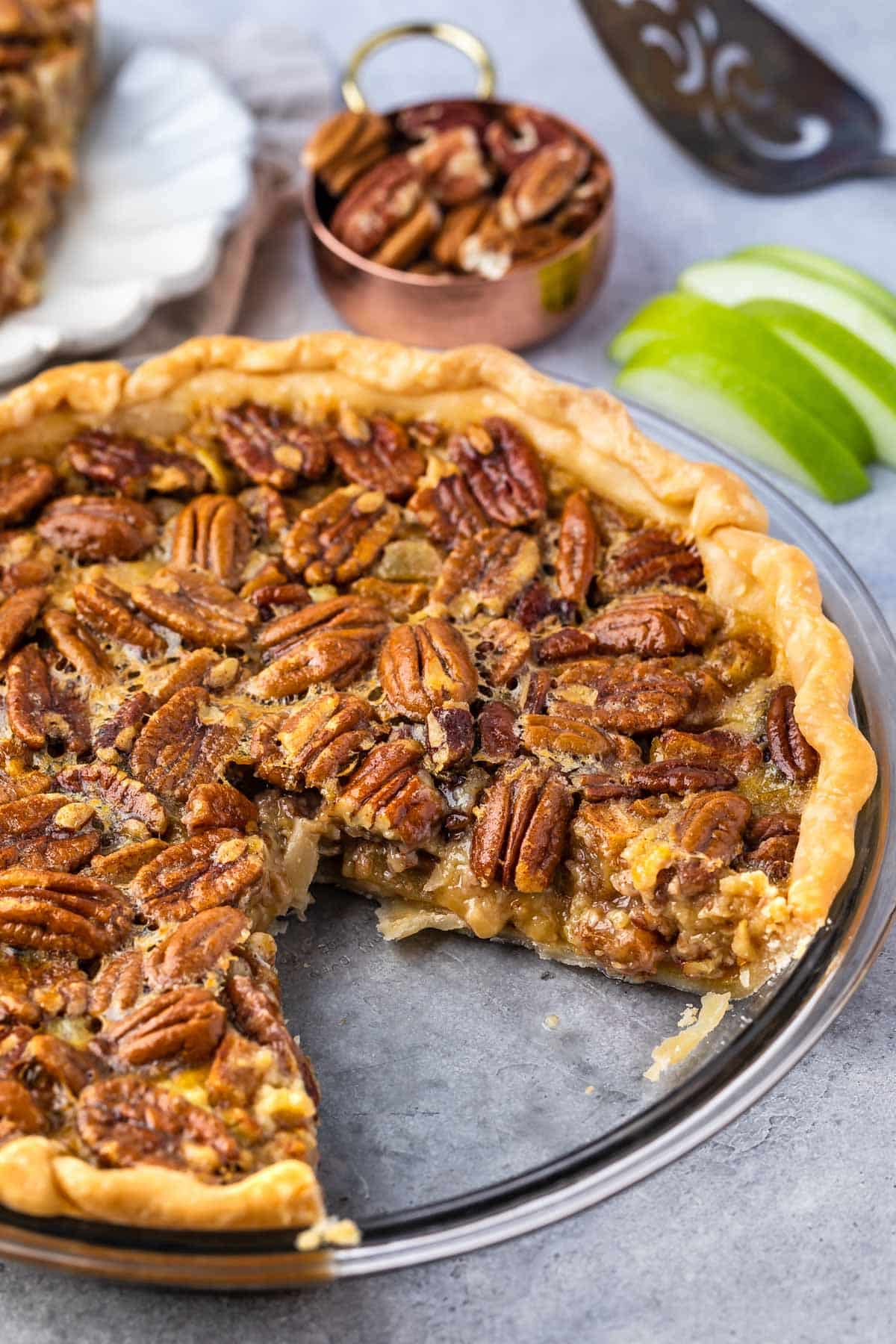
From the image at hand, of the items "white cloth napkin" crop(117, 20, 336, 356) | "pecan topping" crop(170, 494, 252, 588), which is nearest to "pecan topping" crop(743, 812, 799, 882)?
"pecan topping" crop(170, 494, 252, 588)

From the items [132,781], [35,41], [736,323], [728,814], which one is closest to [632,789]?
[728,814]

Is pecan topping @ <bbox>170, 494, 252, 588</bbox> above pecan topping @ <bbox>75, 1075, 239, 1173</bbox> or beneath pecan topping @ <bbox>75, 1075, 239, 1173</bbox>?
above

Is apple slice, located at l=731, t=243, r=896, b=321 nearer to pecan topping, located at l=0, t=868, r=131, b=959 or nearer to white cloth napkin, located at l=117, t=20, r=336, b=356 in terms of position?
white cloth napkin, located at l=117, t=20, r=336, b=356

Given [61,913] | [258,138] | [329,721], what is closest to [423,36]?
[258,138]

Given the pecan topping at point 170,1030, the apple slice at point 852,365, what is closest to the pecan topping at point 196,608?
the pecan topping at point 170,1030

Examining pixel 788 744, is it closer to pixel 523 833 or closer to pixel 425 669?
pixel 523 833

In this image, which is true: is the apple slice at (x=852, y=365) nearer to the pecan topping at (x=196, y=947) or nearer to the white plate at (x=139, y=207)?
the white plate at (x=139, y=207)
